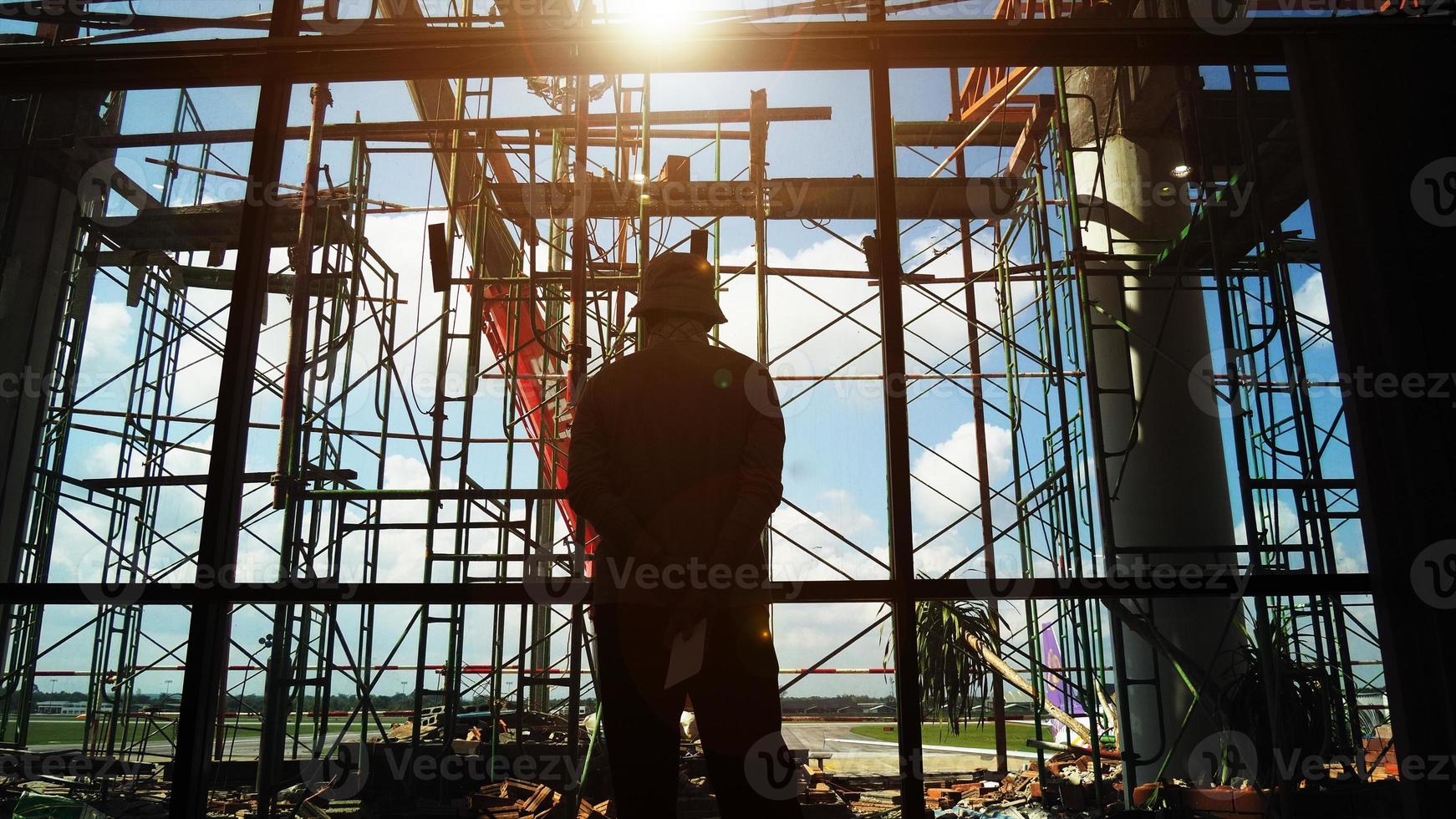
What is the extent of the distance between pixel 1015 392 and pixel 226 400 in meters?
8.91

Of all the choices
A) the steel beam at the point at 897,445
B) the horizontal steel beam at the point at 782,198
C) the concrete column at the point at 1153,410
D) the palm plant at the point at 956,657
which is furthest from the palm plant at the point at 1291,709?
the horizontal steel beam at the point at 782,198

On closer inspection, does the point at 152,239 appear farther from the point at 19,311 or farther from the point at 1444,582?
the point at 1444,582

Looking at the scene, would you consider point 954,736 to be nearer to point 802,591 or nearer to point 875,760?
point 875,760

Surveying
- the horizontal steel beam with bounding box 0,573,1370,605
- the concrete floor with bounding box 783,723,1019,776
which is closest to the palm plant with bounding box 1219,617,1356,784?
the concrete floor with bounding box 783,723,1019,776

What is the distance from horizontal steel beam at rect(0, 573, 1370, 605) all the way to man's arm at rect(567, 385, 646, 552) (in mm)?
381

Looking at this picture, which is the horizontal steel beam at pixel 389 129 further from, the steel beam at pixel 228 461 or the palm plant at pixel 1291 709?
the palm plant at pixel 1291 709

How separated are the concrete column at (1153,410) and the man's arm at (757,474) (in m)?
6.76

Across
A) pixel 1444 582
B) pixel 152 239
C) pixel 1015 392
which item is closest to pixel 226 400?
pixel 1444 582

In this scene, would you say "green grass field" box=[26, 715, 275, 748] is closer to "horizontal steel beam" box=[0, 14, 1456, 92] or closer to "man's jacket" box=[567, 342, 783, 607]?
"horizontal steel beam" box=[0, 14, 1456, 92]

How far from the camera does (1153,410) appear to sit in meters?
9.48

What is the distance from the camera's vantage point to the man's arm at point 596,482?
2395 millimetres

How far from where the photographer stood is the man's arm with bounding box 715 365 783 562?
2.38 meters

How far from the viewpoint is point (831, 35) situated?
3012 millimetres

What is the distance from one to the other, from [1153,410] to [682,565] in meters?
8.45
